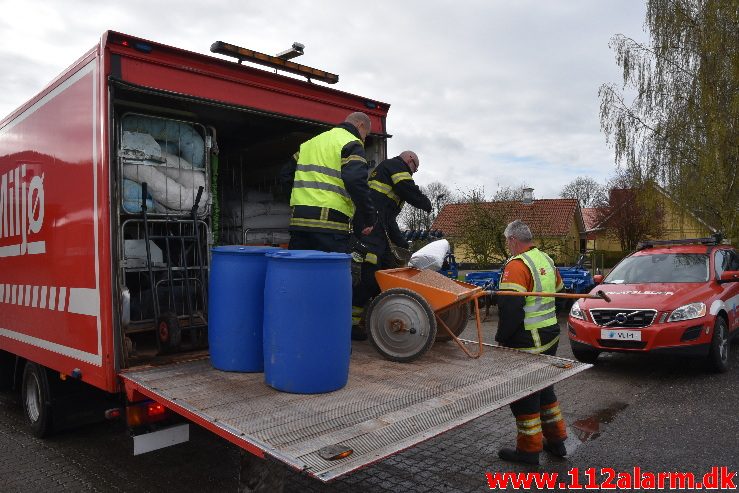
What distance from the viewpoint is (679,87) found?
1344cm

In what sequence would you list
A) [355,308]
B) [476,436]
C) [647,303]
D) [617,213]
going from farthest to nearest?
[617,213], [647,303], [476,436], [355,308]

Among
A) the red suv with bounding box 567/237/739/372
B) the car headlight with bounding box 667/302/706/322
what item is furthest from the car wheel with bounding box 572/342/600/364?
the car headlight with bounding box 667/302/706/322

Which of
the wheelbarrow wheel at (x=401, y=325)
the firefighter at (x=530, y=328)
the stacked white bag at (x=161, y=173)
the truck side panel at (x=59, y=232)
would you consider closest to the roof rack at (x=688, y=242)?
the firefighter at (x=530, y=328)

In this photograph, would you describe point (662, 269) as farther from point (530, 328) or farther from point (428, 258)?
point (428, 258)

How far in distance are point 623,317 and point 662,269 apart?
5.28 feet

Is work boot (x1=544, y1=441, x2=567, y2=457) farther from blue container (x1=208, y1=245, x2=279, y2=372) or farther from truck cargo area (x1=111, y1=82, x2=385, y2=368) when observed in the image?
truck cargo area (x1=111, y1=82, x2=385, y2=368)

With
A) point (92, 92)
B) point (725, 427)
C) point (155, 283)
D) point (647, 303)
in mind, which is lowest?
point (725, 427)

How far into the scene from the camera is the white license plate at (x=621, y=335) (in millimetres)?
6840

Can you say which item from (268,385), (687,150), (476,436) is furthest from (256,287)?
(687,150)

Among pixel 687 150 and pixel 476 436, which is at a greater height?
pixel 687 150

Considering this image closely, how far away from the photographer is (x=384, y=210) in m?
4.90

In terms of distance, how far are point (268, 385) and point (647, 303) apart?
17.9ft

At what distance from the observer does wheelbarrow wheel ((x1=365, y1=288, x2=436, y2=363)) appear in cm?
385

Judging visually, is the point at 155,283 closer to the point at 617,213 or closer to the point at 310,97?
the point at 310,97
